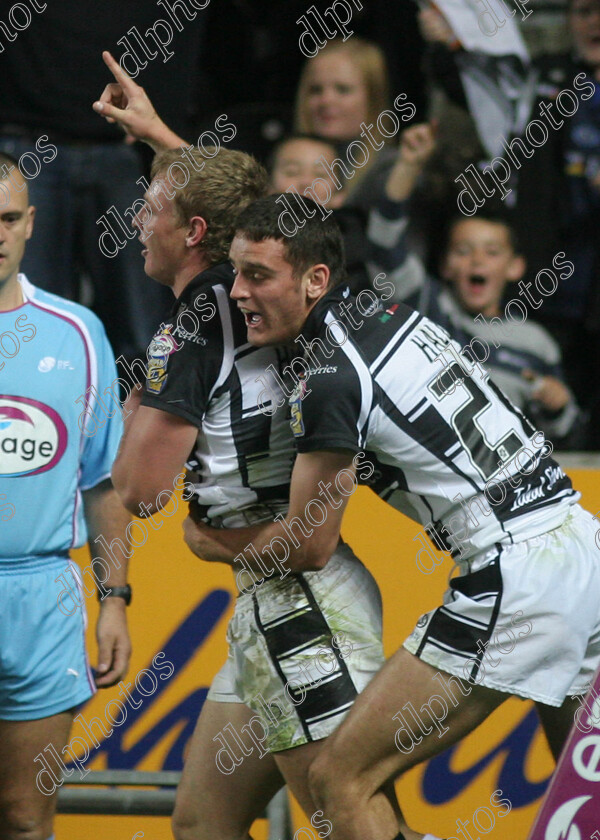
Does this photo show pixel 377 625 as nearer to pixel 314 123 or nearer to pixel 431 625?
pixel 431 625

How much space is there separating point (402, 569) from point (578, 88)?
2.29 metres

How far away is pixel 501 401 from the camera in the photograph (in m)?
2.74

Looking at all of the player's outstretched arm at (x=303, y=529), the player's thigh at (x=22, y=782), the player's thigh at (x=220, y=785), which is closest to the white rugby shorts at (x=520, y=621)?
the player's outstretched arm at (x=303, y=529)

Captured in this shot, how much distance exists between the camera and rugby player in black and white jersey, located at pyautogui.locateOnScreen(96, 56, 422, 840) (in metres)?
2.70

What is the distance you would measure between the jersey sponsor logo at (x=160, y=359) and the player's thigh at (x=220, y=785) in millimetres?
944

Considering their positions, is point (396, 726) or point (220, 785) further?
point (220, 785)

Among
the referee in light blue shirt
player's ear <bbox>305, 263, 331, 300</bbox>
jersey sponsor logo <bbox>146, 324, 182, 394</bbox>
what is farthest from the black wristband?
player's ear <bbox>305, 263, 331, 300</bbox>

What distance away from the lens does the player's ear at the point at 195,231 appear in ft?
9.24

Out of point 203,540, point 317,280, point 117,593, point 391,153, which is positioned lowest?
point 117,593

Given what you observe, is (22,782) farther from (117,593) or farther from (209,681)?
(209,681)

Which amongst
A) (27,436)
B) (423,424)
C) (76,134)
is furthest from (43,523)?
(76,134)

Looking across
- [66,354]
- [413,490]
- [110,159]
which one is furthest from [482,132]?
[413,490]

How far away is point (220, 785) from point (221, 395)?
109 centimetres

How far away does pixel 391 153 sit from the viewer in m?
4.91
